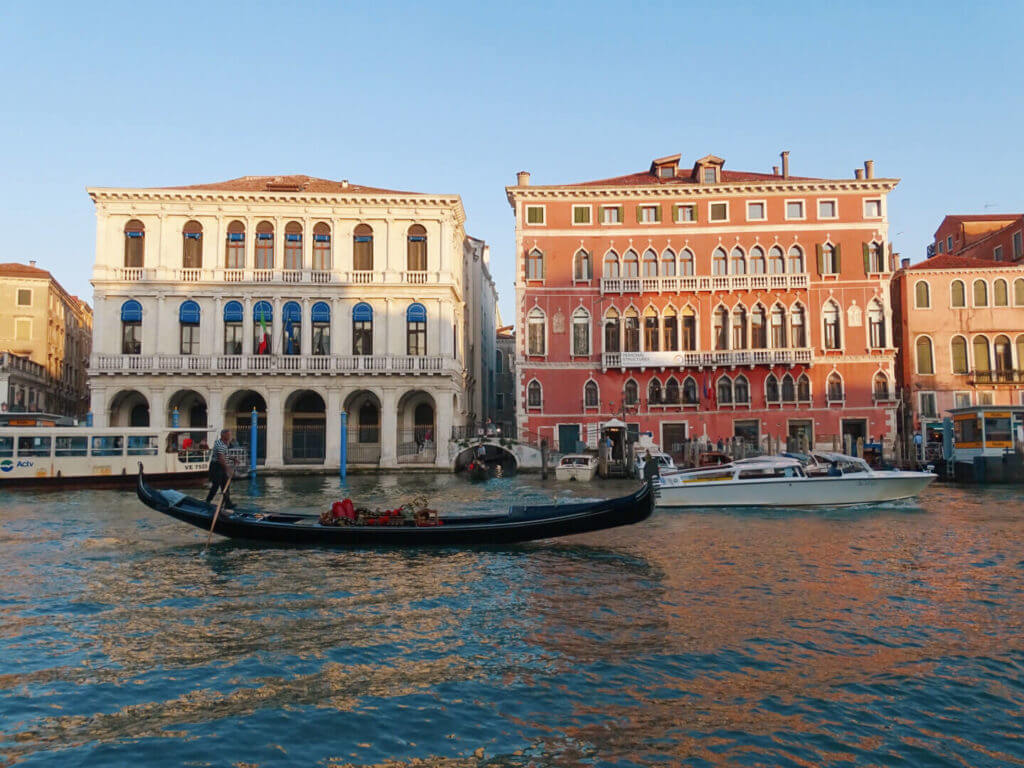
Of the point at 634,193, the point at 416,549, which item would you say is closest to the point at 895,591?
the point at 416,549

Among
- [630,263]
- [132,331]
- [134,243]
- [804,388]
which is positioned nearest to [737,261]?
[630,263]

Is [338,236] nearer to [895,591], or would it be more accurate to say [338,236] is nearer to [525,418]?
[525,418]

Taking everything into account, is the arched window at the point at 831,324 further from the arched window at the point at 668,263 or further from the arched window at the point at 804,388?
the arched window at the point at 668,263

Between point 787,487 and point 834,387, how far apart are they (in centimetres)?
1667

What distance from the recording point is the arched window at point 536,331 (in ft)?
108

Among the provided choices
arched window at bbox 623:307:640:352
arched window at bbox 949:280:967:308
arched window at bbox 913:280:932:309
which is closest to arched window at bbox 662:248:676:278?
arched window at bbox 623:307:640:352

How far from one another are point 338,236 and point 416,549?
22.7m

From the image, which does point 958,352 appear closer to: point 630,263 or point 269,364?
point 630,263

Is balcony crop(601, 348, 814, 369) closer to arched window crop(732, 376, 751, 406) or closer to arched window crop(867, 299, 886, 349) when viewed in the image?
arched window crop(732, 376, 751, 406)

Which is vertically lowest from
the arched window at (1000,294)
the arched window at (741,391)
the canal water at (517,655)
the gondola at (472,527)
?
the canal water at (517,655)

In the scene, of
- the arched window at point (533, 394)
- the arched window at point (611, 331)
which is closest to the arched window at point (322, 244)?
the arched window at point (533, 394)

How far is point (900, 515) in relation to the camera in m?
16.5

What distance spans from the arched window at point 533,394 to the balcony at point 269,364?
335cm

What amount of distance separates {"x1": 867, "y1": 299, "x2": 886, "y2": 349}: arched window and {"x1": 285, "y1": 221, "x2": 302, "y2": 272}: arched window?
2352 cm
